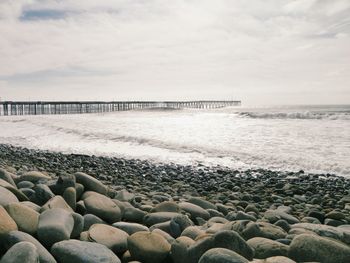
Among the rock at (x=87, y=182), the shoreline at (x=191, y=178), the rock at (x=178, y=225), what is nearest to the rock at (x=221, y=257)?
the rock at (x=178, y=225)

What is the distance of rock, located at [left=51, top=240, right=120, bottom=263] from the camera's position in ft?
8.54

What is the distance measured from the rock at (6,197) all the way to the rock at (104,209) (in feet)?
2.41

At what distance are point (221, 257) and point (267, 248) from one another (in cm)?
65

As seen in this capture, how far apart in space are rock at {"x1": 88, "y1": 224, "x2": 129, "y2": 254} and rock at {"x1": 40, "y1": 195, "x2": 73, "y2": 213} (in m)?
0.41

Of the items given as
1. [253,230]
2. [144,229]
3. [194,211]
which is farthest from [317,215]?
[144,229]

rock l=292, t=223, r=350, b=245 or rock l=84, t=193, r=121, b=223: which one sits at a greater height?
rock l=84, t=193, r=121, b=223

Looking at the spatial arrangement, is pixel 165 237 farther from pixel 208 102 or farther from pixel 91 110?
pixel 208 102

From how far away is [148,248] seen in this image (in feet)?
9.67

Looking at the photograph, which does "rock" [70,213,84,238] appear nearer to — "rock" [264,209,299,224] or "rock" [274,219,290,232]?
"rock" [274,219,290,232]

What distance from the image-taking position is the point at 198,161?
1269 cm

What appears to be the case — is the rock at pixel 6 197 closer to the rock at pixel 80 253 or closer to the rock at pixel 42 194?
the rock at pixel 42 194

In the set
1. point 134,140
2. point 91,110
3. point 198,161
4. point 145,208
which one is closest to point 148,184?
point 145,208

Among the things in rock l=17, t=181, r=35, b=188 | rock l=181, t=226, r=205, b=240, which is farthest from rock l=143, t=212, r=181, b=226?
rock l=17, t=181, r=35, b=188

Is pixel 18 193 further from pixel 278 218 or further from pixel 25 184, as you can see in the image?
pixel 278 218
